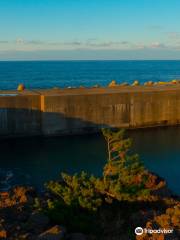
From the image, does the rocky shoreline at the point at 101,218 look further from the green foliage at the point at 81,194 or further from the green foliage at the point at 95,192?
the green foliage at the point at 81,194

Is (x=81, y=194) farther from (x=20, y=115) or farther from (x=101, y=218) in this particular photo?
(x=20, y=115)

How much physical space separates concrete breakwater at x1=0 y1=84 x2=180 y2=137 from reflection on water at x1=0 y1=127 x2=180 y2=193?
1.14 metres

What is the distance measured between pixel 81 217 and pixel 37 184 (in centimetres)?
808

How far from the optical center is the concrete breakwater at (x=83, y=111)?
2922 cm

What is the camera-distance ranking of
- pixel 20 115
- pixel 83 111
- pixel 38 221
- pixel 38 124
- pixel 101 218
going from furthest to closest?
pixel 83 111 → pixel 38 124 → pixel 20 115 → pixel 101 218 → pixel 38 221

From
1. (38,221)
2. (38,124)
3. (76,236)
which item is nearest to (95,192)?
(38,221)

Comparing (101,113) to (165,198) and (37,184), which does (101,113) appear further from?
(165,198)

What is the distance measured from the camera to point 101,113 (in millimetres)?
32094

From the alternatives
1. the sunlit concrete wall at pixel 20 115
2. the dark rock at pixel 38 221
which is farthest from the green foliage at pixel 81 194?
the sunlit concrete wall at pixel 20 115

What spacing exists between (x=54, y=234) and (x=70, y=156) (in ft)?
49.0

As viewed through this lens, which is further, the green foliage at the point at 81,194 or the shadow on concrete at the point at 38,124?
the shadow on concrete at the point at 38,124

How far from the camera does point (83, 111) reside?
3148cm

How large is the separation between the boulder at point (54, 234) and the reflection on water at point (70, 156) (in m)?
8.84

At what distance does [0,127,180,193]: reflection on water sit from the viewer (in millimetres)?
21156
